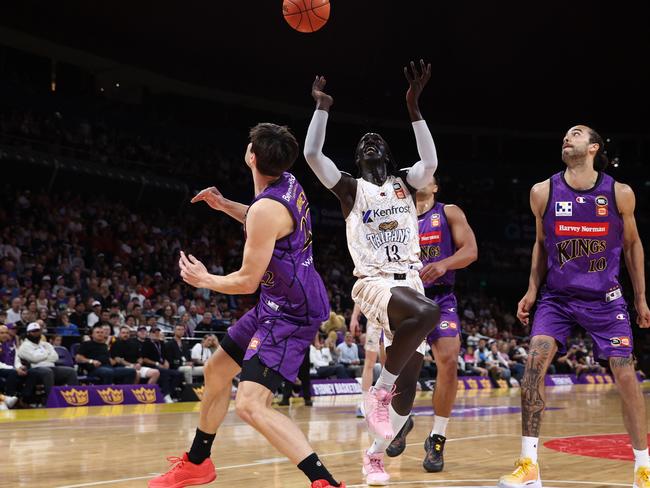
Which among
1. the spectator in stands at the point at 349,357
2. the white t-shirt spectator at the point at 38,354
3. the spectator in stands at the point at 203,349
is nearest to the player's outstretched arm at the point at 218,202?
the white t-shirt spectator at the point at 38,354

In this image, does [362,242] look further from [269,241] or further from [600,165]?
[600,165]

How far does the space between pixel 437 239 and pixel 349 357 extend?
1143 cm

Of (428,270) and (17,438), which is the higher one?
(428,270)

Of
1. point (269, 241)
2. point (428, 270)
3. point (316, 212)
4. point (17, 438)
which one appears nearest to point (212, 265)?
point (316, 212)

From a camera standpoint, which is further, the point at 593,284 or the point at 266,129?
the point at 593,284

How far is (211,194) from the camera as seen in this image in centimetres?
567

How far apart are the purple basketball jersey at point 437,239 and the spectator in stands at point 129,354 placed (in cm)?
831

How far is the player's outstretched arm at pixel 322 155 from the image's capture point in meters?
5.57

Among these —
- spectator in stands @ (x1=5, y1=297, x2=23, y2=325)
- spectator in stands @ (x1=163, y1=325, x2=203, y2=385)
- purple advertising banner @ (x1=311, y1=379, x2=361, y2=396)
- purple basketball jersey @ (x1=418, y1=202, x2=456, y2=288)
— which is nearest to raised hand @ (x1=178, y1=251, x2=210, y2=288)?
purple basketball jersey @ (x1=418, y1=202, x2=456, y2=288)

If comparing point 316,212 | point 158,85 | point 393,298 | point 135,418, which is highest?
point 158,85

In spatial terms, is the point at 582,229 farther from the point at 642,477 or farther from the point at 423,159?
the point at 642,477

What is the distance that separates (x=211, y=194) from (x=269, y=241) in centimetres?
118

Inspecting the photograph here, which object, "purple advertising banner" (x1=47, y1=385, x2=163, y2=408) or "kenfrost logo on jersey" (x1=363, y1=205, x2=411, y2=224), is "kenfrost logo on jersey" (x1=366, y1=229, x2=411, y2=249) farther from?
"purple advertising banner" (x1=47, y1=385, x2=163, y2=408)

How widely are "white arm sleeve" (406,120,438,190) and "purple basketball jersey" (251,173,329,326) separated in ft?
4.12
